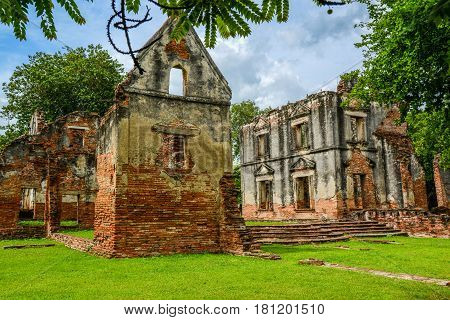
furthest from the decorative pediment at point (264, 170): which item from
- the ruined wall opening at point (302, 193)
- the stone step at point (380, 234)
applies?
the stone step at point (380, 234)

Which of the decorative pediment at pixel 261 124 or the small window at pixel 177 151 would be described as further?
the decorative pediment at pixel 261 124

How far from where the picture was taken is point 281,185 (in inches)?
1093

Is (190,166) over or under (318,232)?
over

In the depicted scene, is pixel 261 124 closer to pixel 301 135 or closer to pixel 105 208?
pixel 301 135

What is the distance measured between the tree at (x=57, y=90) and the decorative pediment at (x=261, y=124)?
12549 mm

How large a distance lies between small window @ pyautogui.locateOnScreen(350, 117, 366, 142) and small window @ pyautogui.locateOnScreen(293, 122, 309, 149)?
2.86 m

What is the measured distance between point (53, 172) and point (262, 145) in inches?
584

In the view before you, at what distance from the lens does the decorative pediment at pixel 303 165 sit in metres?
25.5

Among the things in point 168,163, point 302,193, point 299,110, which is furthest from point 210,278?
point 299,110

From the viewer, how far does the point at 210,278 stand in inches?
306

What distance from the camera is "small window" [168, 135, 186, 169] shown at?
39.8ft

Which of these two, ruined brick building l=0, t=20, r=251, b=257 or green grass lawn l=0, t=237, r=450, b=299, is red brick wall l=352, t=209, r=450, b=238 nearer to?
green grass lawn l=0, t=237, r=450, b=299

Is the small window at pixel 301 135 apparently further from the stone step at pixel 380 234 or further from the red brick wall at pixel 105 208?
the red brick wall at pixel 105 208

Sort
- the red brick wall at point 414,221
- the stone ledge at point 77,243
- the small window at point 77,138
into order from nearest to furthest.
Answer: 1. the stone ledge at point 77,243
2. the red brick wall at point 414,221
3. the small window at point 77,138
